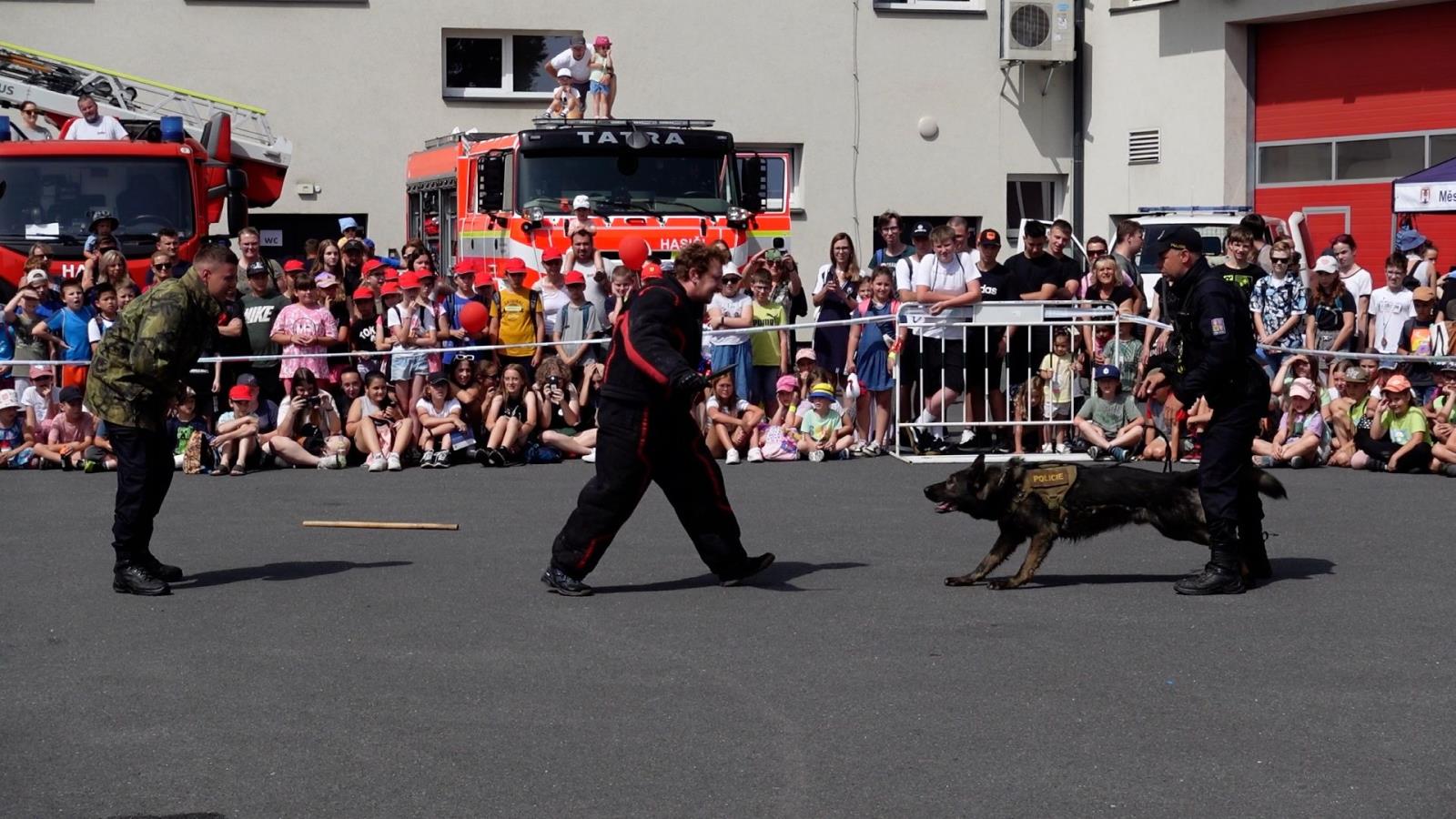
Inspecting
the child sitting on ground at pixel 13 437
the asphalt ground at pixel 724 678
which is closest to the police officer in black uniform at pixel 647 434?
the asphalt ground at pixel 724 678

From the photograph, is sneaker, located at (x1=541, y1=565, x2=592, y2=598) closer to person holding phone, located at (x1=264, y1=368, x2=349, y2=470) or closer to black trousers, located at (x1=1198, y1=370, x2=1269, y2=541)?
black trousers, located at (x1=1198, y1=370, x2=1269, y2=541)

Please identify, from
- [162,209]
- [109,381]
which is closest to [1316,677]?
[109,381]

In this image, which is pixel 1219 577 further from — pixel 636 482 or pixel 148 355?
pixel 148 355

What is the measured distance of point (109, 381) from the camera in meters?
9.77

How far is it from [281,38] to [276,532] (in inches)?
662

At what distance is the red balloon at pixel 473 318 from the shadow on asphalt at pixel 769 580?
5.87 m

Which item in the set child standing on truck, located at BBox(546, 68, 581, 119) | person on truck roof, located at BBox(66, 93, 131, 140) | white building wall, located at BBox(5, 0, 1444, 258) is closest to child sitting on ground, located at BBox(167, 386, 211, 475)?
person on truck roof, located at BBox(66, 93, 131, 140)

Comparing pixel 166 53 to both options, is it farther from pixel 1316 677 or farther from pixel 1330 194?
pixel 1316 677

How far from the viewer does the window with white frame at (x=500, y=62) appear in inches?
1104

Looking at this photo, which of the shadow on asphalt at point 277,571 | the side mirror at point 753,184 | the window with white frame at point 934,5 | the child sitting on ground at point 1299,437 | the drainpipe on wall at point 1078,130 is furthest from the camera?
the drainpipe on wall at point 1078,130

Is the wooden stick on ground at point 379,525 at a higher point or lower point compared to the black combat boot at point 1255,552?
lower

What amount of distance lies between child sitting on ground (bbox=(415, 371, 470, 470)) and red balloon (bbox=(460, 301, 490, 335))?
0.57 m

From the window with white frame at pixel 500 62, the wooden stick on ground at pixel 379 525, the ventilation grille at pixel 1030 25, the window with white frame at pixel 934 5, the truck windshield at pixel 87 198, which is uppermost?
the window with white frame at pixel 934 5

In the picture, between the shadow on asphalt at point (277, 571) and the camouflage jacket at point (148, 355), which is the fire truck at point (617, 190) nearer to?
the shadow on asphalt at point (277, 571)
